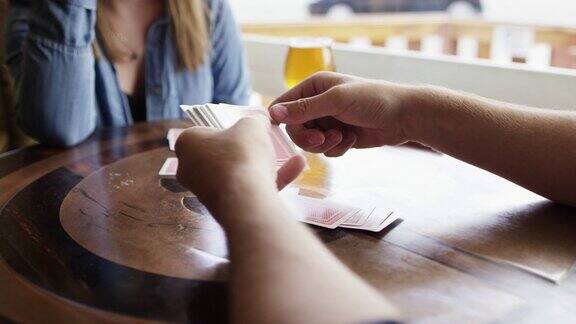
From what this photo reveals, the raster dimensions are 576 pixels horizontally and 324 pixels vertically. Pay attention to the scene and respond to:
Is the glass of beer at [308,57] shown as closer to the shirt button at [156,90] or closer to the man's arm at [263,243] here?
the shirt button at [156,90]

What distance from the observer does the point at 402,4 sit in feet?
14.5

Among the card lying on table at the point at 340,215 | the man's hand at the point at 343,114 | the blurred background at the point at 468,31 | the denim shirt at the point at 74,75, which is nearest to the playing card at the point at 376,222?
the card lying on table at the point at 340,215

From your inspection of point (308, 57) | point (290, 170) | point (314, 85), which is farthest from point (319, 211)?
point (308, 57)

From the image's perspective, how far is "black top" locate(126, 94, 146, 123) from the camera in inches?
76.8

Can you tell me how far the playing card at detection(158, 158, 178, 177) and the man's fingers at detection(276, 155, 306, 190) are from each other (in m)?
0.35

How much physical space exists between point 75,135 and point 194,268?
812 millimetres

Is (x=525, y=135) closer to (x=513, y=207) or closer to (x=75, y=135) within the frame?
(x=513, y=207)

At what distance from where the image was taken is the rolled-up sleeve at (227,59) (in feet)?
6.84

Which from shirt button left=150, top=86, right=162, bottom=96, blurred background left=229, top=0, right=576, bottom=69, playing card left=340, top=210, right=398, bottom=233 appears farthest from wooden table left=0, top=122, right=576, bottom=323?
blurred background left=229, top=0, right=576, bottom=69

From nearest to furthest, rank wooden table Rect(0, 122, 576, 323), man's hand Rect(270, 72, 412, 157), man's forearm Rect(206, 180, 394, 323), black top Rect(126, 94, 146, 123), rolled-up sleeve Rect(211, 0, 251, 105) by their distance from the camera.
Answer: man's forearm Rect(206, 180, 394, 323)
wooden table Rect(0, 122, 576, 323)
man's hand Rect(270, 72, 412, 157)
black top Rect(126, 94, 146, 123)
rolled-up sleeve Rect(211, 0, 251, 105)

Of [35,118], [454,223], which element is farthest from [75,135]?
[454,223]

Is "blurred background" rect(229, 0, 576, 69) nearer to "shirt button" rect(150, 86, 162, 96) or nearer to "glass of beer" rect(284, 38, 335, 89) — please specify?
"glass of beer" rect(284, 38, 335, 89)

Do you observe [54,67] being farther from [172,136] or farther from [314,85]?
[314,85]

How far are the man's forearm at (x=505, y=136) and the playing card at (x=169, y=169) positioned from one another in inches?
18.5
